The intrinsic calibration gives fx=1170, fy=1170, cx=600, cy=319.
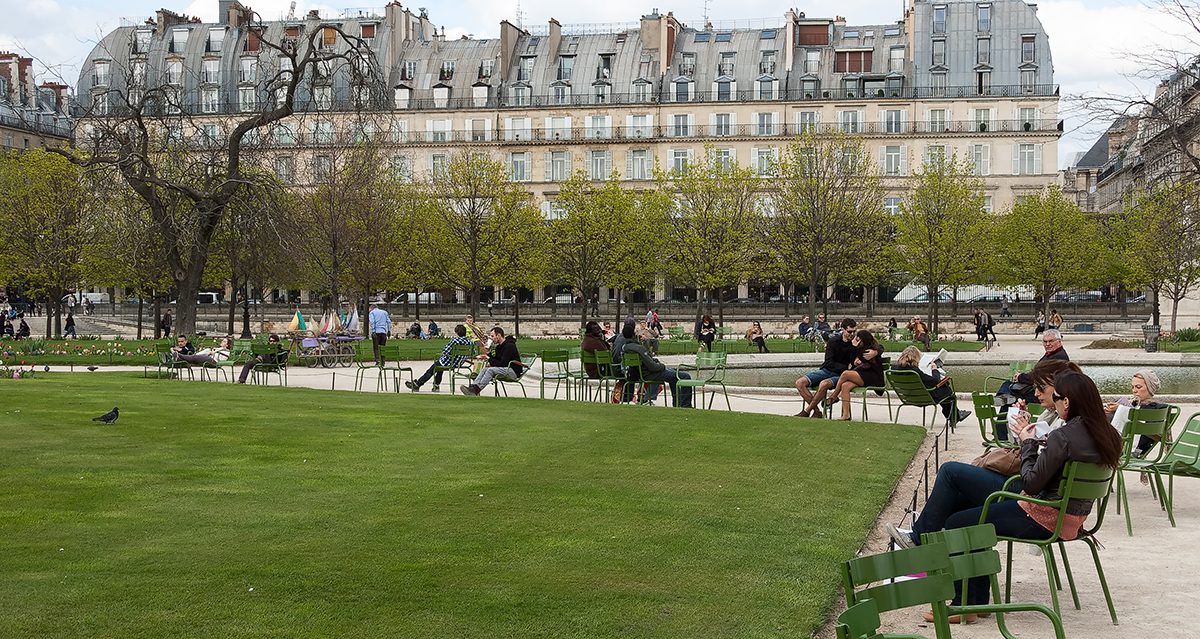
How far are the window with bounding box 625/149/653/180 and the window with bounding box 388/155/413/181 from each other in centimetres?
1350

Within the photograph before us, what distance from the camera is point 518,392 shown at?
1988 centimetres

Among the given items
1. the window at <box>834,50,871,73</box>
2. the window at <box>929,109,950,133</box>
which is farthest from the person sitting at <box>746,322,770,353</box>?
the window at <box>834,50,871,73</box>

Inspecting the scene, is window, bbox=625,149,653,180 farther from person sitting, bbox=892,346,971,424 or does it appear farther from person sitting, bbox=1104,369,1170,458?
person sitting, bbox=1104,369,1170,458

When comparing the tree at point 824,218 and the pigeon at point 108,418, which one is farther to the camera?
the tree at point 824,218

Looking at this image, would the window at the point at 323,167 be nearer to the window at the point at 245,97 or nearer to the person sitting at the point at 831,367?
the window at the point at 245,97

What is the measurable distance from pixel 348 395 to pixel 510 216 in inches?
1473

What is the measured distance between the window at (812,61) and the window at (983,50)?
9461mm

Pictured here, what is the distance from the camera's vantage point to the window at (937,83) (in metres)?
70.8

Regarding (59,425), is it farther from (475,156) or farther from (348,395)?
(475,156)

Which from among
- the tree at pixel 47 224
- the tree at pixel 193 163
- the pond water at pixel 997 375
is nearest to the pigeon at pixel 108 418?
the pond water at pixel 997 375

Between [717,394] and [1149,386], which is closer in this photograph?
[1149,386]

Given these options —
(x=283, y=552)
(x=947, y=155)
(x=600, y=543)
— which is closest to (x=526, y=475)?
(x=600, y=543)

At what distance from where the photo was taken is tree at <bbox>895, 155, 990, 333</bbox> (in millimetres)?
53000

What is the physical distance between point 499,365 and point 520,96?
193 feet
